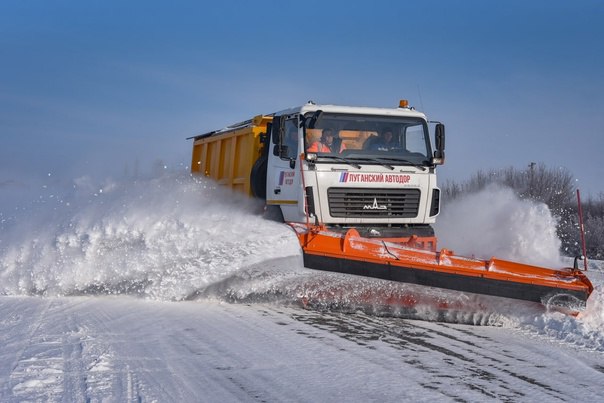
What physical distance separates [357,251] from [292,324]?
3.74 ft

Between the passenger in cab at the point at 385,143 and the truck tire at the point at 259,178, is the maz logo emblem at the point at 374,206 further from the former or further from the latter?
the truck tire at the point at 259,178

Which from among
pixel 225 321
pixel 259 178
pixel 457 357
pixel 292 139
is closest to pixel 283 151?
pixel 292 139

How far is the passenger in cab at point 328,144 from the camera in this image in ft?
28.9

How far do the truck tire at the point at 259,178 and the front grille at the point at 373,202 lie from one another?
1.24m

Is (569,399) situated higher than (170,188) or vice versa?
(170,188)

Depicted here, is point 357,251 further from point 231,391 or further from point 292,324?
point 231,391

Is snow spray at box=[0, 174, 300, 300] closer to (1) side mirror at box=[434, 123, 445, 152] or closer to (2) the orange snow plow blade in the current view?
(2) the orange snow plow blade

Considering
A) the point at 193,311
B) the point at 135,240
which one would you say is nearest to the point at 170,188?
the point at 135,240

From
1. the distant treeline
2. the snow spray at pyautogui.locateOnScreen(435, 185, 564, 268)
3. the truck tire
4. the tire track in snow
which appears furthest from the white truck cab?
the distant treeline

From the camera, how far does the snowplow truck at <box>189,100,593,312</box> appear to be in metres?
7.76

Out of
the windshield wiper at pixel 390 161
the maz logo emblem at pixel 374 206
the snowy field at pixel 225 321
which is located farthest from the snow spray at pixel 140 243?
the windshield wiper at pixel 390 161

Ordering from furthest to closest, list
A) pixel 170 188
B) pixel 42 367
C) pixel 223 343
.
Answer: pixel 170 188 → pixel 223 343 → pixel 42 367

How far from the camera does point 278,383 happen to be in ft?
15.8

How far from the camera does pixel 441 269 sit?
23.5ft
